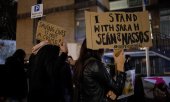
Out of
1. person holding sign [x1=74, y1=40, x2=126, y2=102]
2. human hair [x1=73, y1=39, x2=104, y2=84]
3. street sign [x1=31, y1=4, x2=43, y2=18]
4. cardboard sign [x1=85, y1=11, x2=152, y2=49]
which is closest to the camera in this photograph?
person holding sign [x1=74, y1=40, x2=126, y2=102]

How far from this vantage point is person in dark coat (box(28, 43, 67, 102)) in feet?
16.1

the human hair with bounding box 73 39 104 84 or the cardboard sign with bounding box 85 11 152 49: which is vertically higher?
the cardboard sign with bounding box 85 11 152 49

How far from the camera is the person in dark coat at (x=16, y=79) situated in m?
6.36

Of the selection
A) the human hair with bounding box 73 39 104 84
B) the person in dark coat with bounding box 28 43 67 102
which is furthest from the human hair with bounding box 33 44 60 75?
the human hair with bounding box 73 39 104 84

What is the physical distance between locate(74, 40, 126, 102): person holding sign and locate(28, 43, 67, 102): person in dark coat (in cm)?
86

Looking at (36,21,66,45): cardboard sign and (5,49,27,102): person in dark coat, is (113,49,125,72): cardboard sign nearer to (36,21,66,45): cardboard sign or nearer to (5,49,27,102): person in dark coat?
(36,21,66,45): cardboard sign

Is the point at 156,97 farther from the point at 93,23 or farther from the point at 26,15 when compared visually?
the point at 26,15

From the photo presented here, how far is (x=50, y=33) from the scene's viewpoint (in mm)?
6145

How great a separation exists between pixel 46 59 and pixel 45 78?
29 centimetres

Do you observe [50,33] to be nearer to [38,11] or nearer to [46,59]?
[46,59]

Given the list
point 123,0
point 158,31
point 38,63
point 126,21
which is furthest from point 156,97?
point 123,0

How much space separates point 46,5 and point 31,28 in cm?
231

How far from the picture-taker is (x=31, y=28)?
25766mm

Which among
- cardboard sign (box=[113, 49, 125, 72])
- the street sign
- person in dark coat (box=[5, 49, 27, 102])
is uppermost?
the street sign
